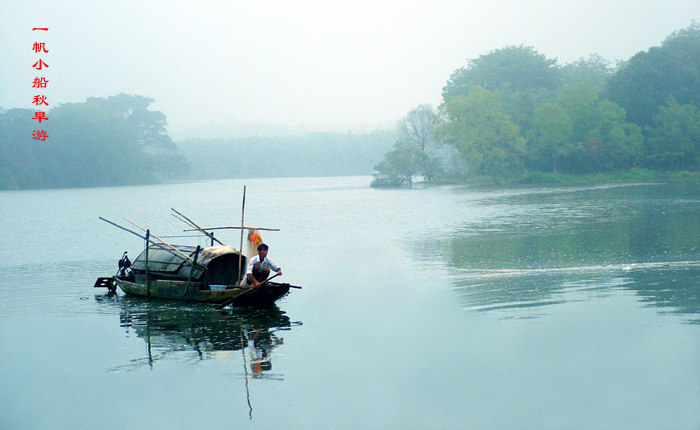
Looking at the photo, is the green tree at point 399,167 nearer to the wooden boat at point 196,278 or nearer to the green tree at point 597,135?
the green tree at point 597,135

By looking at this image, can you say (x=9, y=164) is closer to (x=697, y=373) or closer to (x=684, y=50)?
(x=684, y=50)

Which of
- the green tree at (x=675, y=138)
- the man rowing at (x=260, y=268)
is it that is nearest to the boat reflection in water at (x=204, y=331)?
the man rowing at (x=260, y=268)

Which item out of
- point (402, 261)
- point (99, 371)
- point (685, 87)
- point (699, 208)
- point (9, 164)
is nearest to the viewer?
point (99, 371)

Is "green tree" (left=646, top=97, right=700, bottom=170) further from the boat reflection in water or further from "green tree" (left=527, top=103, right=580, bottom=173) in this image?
the boat reflection in water

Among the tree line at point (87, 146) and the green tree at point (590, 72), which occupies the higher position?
the green tree at point (590, 72)

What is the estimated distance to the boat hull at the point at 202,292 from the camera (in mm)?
15719

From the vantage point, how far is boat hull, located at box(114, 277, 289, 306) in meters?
15.7

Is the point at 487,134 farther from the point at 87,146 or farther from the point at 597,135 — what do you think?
the point at 87,146

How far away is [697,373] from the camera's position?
9.98 m

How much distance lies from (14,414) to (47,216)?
137ft

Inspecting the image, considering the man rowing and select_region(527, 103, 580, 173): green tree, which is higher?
select_region(527, 103, 580, 173): green tree

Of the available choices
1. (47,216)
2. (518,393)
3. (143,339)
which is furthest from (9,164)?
(518,393)

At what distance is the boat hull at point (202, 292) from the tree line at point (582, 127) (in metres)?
58.4

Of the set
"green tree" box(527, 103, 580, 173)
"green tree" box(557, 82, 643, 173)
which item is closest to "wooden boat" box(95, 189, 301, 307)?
"green tree" box(527, 103, 580, 173)
